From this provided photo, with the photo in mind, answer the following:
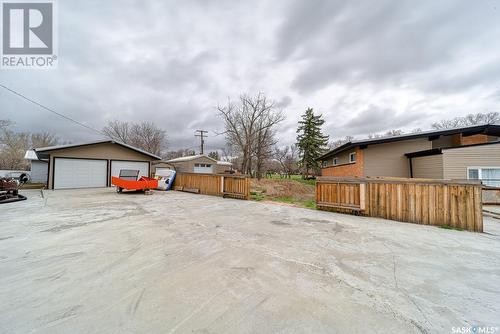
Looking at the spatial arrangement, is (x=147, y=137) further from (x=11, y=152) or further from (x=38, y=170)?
(x=11, y=152)

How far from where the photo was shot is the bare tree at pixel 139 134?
3447 cm

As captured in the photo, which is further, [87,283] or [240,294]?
[87,283]

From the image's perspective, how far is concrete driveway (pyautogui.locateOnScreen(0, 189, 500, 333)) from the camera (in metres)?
1.83

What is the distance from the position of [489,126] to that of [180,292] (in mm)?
17098

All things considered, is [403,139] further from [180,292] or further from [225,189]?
[180,292]

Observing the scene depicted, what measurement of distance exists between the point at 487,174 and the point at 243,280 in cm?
1410

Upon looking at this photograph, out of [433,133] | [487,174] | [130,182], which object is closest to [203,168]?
[130,182]

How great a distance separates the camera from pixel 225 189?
11688 mm

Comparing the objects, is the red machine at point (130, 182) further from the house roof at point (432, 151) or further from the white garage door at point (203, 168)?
the house roof at point (432, 151)

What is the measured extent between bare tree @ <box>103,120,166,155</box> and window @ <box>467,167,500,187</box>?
1606 inches

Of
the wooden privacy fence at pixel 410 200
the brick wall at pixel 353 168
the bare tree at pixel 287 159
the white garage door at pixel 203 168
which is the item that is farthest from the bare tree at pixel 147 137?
the wooden privacy fence at pixel 410 200

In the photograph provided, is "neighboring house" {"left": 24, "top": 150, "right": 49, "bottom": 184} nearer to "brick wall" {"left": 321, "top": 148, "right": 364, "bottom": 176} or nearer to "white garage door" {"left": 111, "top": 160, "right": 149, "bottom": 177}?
"white garage door" {"left": 111, "top": 160, "right": 149, "bottom": 177}

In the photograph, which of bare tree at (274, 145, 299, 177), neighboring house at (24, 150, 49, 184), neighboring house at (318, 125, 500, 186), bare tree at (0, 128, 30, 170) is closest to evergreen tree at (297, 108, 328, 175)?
bare tree at (274, 145, 299, 177)

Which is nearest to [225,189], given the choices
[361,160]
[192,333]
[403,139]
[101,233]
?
[101,233]
